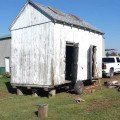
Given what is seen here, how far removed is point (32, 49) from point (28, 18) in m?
1.94

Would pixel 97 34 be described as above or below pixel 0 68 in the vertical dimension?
above

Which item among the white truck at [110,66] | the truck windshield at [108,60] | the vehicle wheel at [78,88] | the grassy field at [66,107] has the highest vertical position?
the truck windshield at [108,60]

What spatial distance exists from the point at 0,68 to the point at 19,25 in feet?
60.4

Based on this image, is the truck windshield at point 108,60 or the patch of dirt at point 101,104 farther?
the truck windshield at point 108,60

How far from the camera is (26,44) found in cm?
1842

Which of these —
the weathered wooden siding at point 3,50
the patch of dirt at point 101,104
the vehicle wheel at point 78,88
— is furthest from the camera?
the weathered wooden siding at point 3,50

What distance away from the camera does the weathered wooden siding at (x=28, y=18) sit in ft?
57.8

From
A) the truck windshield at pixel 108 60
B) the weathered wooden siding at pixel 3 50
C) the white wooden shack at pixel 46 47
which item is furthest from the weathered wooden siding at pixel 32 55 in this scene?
the weathered wooden siding at pixel 3 50

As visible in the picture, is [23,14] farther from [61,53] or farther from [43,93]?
[43,93]

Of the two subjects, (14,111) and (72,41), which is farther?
(72,41)

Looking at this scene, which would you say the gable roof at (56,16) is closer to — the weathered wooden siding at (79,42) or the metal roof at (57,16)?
the metal roof at (57,16)

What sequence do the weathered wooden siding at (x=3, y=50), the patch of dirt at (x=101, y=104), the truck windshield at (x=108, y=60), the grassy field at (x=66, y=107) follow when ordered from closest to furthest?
the grassy field at (x=66, y=107), the patch of dirt at (x=101, y=104), the truck windshield at (x=108, y=60), the weathered wooden siding at (x=3, y=50)

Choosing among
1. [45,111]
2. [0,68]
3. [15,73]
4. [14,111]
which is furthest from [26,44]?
[0,68]

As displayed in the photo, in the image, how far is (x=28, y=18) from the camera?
18375 mm
